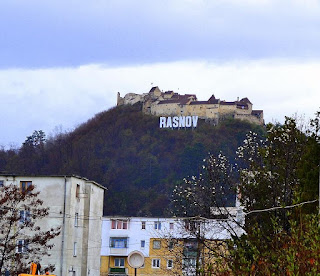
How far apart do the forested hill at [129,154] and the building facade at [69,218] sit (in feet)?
253

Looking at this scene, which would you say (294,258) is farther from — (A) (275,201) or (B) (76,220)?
(B) (76,220)

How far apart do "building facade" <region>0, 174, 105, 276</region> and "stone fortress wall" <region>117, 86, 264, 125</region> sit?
124686 millimetres

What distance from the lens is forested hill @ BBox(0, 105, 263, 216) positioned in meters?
147

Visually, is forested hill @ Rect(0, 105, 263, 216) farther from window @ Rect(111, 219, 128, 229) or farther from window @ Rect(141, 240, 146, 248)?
window @ Rect(141, 240, 146, 248)

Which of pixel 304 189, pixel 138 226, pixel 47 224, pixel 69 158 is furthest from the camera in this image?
pixel 69 158

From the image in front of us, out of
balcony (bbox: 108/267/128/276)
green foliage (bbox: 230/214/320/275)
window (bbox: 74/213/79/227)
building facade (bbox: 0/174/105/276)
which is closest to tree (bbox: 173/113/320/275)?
green foliage (bbox: 230/214/320/275)

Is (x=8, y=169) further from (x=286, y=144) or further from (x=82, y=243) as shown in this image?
(x=286, y=144)

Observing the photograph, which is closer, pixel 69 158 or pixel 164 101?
pixel 69 158

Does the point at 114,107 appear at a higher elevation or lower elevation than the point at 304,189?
higher

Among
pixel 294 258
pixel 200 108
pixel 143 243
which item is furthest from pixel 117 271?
pixel 200 108

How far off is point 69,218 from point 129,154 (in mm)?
113173

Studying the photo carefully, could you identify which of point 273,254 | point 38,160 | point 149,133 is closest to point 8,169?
point 38,160

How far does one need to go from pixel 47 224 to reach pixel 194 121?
425 ft

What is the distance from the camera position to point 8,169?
141375mm
